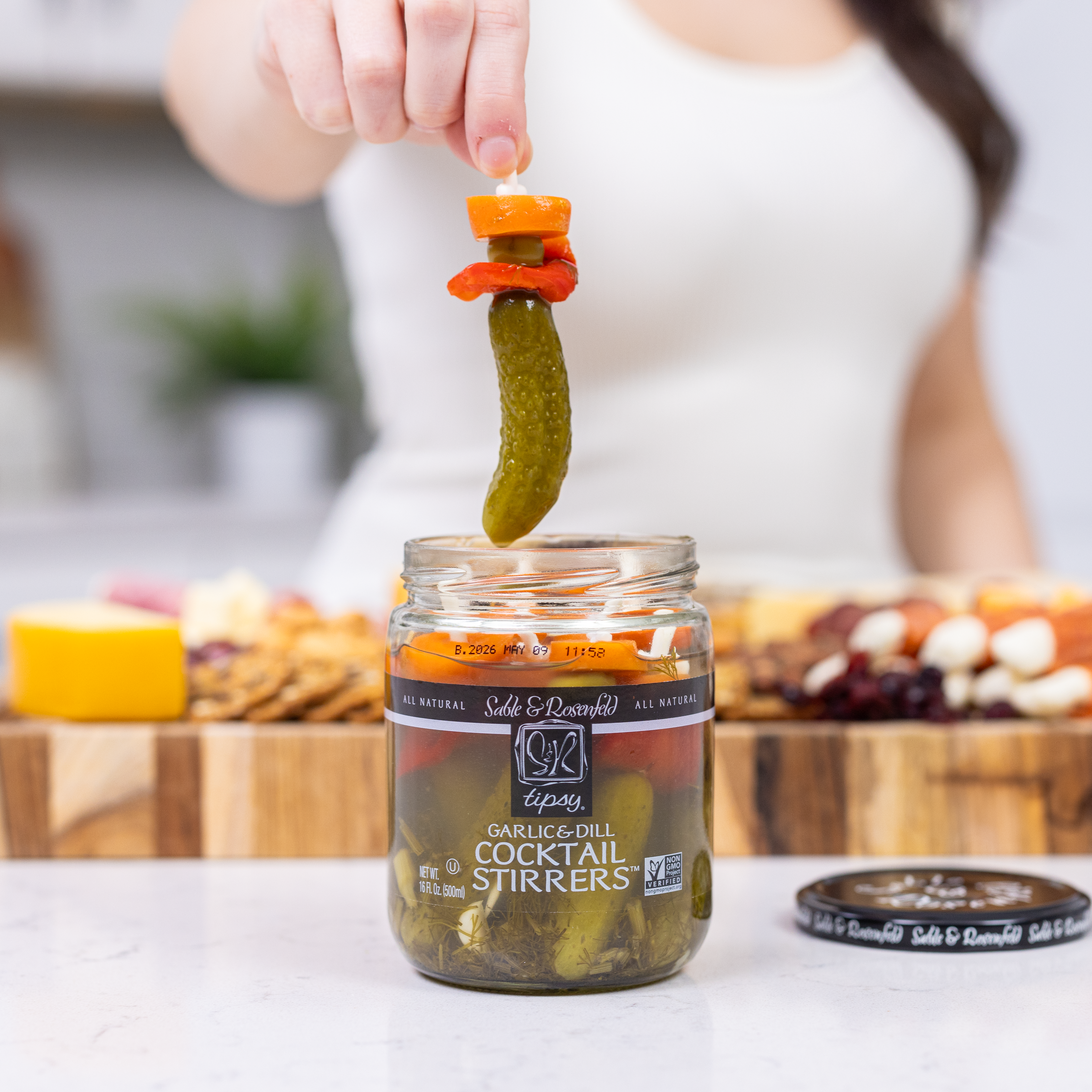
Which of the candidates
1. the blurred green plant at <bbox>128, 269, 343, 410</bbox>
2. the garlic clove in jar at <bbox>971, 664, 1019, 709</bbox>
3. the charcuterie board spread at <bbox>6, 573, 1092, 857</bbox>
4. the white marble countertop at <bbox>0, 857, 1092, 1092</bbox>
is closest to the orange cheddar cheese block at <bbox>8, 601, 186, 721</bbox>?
the charcuterie board spread at <bbox>6, 573, 1092, 857</bbox>

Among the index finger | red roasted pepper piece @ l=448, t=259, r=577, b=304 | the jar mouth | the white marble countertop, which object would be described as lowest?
the white marble countertop

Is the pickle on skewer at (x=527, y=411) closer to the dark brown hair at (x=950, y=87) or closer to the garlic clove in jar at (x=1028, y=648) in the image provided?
the garlic clove in jar at (x=1028, y=648)

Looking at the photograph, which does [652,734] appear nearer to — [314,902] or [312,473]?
[314,902]

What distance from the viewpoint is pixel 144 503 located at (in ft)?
9.80

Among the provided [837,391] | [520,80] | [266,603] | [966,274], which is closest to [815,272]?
[837,391]

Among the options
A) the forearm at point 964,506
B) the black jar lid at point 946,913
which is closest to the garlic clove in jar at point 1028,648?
the black jar lid at point 946,913

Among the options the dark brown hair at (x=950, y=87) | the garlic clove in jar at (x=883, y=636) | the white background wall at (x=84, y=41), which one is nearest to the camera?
the garlic clove in jar at (x=883, y=636)

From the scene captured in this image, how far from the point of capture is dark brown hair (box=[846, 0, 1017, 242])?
1.39 m

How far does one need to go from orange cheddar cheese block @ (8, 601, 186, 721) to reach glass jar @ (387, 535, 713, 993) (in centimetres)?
31

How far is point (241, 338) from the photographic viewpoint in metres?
2.95

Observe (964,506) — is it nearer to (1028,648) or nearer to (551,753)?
(1028,648)

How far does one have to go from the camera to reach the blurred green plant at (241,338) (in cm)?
295

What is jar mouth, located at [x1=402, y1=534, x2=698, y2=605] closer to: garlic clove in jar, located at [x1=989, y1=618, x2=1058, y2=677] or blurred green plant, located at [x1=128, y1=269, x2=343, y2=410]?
garlic clove in jar, located at [x1=989, y1=618, x2=1058, y2=677]

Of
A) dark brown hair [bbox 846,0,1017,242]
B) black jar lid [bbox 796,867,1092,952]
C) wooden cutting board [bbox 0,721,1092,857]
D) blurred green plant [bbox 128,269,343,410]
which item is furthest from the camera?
blurred green plant [bbox 128,269,343,410]
